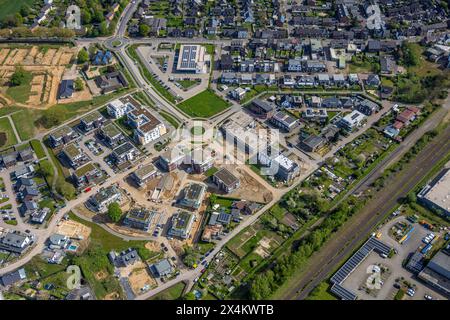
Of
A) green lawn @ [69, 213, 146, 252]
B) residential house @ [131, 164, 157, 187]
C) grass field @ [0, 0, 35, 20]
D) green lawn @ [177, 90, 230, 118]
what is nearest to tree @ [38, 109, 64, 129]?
residential house @ [131, 164, 157, 187]

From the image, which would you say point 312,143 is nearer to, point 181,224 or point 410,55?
point 181,224

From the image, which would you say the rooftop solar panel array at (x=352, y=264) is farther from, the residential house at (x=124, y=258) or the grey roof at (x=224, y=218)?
the residential house at (x=124, y=258)

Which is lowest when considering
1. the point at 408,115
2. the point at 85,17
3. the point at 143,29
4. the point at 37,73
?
the point at 37,73

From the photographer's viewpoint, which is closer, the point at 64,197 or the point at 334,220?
the point at 334,220

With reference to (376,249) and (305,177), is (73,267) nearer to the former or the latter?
(305,177)

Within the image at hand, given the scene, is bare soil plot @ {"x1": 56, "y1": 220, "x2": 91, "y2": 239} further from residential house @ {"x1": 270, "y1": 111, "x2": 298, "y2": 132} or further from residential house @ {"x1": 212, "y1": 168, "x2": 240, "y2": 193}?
residential house @ {"x1": 270, "y1": 111, "x2": 298, "y2": 132}

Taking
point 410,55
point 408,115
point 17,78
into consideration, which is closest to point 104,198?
point 17,78

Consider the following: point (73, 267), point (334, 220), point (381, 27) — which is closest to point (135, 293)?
point (73, 267)
